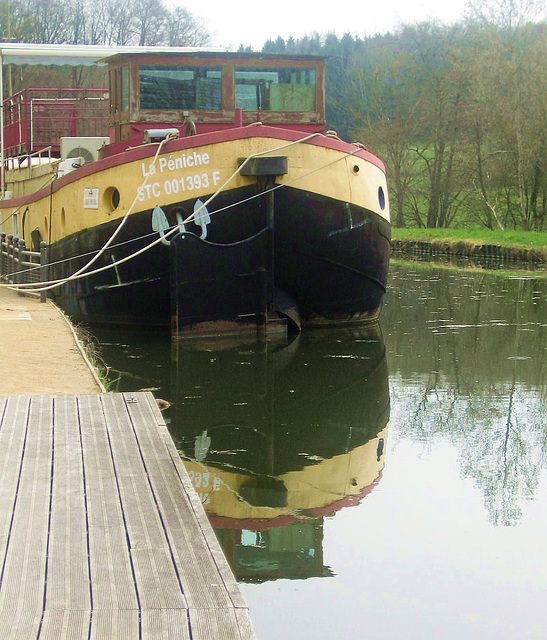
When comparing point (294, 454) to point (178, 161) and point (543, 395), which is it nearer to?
point (543, 395)

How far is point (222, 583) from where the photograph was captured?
12.7ft

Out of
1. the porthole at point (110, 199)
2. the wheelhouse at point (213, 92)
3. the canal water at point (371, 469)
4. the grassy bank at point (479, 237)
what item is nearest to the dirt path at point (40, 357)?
the canal water at point (371, 469)

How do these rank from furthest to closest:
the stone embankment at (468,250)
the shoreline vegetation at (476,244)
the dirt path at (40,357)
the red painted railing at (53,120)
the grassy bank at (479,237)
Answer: the grassy bank at (479,237) → the shoreline vegetation at (476,244) → the stone embankment at (468,250) → the red painted railing at (53,120) → the dirt path at (40,357)

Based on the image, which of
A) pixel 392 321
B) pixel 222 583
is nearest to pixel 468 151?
pixel 392 321

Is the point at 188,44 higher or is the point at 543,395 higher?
the point at 188,44

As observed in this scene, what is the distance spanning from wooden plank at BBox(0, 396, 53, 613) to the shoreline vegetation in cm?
2145

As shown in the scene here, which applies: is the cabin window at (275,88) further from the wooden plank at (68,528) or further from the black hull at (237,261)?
the wooden plank at (68,528)

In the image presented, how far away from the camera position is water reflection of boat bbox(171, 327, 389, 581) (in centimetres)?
582

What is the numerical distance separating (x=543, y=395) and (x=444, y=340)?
336cm

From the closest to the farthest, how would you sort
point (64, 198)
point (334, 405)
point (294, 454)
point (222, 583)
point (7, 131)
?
point (222, 583) < point (294, 454) < point (334, 405) < point (64, 198) < point (7, 131)

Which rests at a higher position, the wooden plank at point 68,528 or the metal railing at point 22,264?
the wooden plank at point 68,528

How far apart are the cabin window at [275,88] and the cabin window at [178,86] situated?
1.14 ft

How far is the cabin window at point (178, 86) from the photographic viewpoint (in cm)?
1341

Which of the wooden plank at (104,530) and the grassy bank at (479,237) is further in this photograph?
the grassy bank at (479,237)
